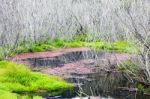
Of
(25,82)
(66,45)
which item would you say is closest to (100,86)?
(25,82)

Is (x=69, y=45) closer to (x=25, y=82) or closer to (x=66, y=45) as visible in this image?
(x=66, y=45)

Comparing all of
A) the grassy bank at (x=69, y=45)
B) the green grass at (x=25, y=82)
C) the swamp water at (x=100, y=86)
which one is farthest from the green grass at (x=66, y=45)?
the green grass at (x=25, y=82)

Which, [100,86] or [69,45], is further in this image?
[69,45]

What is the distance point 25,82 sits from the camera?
22375mm

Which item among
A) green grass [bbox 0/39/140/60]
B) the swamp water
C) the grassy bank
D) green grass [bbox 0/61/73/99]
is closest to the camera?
the swamp water

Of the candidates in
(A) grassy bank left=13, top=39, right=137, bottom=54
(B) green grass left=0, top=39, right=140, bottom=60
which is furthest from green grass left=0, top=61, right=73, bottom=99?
(A) grassy bank left=13, top=39, right=137, bottom=54

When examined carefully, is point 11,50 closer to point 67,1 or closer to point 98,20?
point 98,20

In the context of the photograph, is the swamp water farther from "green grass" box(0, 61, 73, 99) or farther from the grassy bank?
the grassy bank

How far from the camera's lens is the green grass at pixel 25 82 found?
2153 centimetres

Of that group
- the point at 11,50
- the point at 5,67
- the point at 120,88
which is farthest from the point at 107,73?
the point at 11,50

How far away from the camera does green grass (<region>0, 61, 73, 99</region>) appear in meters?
21.5

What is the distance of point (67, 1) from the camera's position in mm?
59688

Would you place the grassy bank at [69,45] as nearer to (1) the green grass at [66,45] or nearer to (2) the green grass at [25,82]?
(1) the green grass at [66,45]

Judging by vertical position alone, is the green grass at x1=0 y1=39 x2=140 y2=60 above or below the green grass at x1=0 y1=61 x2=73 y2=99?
below
